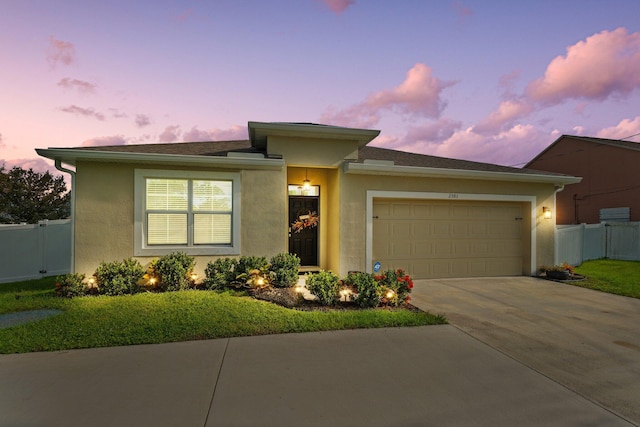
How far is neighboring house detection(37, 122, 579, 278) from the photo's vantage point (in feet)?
20.7

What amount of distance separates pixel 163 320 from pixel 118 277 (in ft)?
7.53

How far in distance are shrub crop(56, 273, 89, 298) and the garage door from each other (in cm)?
639

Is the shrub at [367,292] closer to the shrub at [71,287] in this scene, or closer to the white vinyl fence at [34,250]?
the shrub at [71,287]

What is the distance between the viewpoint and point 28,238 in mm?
7801

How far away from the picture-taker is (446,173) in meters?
7.60

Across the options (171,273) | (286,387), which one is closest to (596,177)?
(286,387)

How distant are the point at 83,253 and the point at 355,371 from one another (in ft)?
20.5

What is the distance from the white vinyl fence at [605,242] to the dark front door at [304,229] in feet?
29.6

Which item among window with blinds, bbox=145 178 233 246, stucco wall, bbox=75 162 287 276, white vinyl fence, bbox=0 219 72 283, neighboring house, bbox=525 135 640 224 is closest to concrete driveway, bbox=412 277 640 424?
window with blinds, bbox=145 178 233 246

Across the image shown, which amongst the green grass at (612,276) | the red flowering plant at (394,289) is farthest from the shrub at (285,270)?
the green grass at (612,276)

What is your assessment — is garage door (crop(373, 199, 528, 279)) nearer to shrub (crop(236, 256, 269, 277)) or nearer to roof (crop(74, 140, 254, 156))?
shrub (crop(236, 256, 269, 277))

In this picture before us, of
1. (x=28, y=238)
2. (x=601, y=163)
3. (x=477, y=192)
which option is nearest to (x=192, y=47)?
(x=28, y=238)

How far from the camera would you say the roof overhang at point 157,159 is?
19.5ft

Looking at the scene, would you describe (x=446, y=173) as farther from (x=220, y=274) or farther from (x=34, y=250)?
(x=34, y=250)
